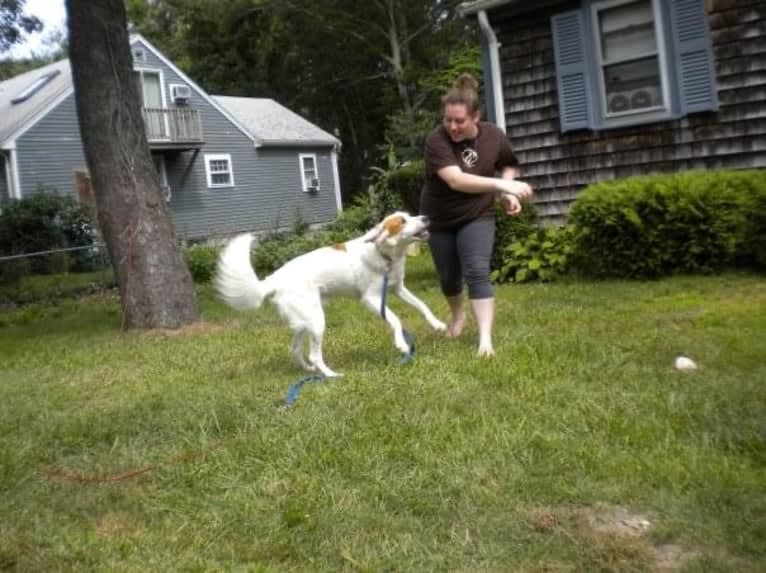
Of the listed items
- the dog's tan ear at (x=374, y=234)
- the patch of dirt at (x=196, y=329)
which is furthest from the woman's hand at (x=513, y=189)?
the patch of dirt at (x=196, y=329)

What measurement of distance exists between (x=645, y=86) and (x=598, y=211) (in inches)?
79.0

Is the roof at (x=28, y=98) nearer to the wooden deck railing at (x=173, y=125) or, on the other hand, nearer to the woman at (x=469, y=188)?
the wooden deck railing at (x=173, y=125)

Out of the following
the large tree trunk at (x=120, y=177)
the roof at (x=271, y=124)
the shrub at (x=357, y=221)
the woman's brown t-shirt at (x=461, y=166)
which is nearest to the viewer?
the woman's brown t-shirt at (x=461, y=166)

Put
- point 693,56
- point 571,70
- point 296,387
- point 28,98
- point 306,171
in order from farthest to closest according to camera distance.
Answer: point 306,171, point 28,98, point 571,70, point 693,56, point 296,387

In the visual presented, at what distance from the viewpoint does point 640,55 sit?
9867mm

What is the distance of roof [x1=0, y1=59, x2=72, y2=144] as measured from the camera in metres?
24.8

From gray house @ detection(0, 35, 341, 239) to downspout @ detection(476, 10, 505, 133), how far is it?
46.1 feet

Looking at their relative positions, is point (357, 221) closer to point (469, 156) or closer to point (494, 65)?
point (494, 65)

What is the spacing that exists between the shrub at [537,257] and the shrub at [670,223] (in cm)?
47

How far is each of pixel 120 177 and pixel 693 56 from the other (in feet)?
21.2

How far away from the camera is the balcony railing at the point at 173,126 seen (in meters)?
27.6

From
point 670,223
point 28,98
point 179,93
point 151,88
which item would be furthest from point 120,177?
point 179,93

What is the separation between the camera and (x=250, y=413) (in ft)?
14.6

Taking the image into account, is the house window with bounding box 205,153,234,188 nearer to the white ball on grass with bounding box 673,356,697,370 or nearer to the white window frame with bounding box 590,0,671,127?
the white window frame with bounding box 590,0,671,127
